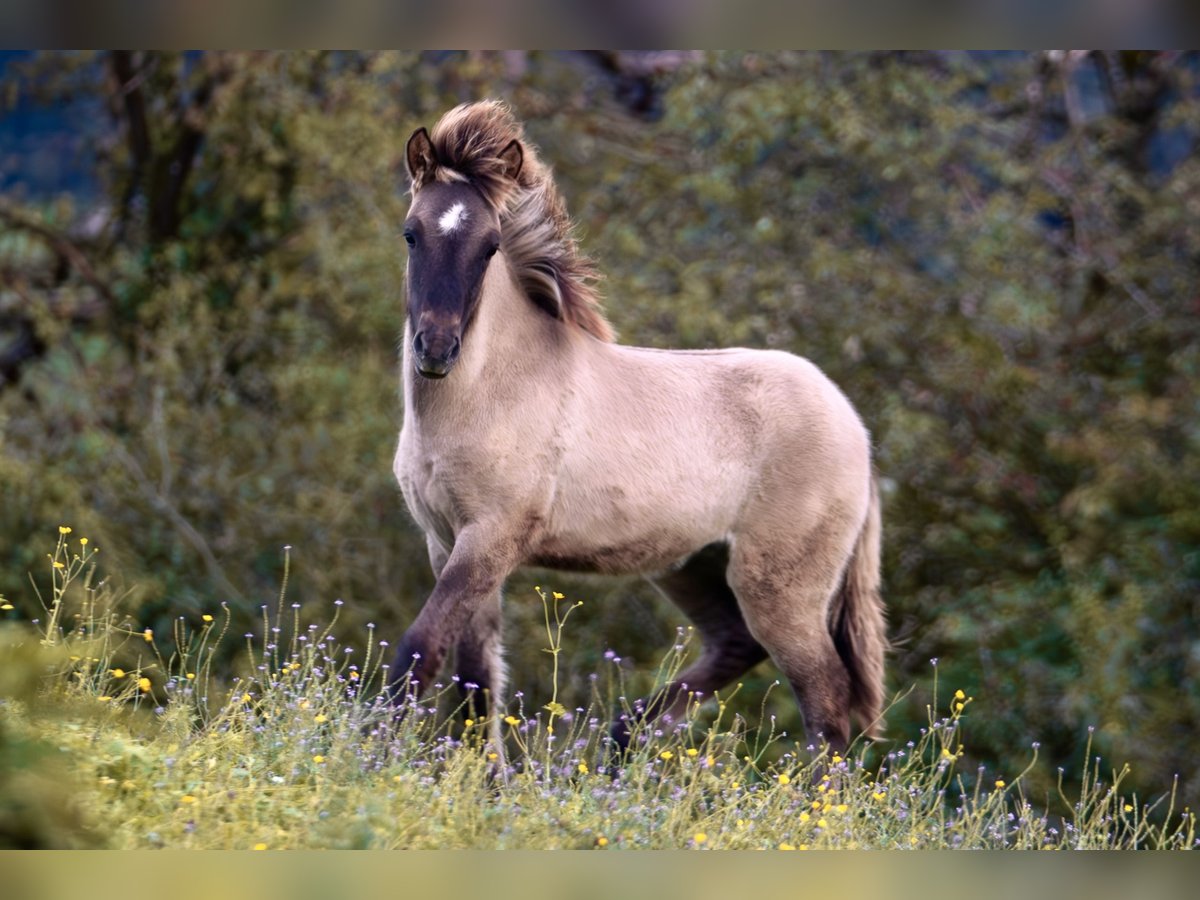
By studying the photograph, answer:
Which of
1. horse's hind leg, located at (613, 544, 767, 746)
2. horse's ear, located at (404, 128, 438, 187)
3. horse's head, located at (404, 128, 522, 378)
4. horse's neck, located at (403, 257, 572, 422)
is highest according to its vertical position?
horse's ear, located at (404, 128, 438, 187)

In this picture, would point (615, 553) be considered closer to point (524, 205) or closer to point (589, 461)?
point (589, 461)

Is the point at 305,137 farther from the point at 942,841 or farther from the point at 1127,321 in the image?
the point at 942,841

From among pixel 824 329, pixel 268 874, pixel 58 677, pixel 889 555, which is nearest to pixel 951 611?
pixel 889 555

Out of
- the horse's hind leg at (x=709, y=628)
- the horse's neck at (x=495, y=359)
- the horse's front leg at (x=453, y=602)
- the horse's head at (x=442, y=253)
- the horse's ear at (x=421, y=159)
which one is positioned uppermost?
the horse's ear at (x=421, y=159)

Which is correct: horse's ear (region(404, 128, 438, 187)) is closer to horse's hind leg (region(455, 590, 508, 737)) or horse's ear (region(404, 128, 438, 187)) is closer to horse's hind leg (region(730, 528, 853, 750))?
horse's hind leg (region(455, 590, 508, 737))

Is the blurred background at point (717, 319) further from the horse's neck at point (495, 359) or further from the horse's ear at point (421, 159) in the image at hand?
the horse's ear at point (421, 159)

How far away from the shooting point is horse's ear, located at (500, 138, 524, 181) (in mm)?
4516

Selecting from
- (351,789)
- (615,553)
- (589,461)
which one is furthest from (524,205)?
(351,789)

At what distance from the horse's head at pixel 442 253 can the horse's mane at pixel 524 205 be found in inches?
1.6

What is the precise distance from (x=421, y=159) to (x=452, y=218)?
1.02 ft

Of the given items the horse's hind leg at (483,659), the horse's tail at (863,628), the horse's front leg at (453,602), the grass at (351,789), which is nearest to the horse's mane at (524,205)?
the horse's front leg at (453,602)

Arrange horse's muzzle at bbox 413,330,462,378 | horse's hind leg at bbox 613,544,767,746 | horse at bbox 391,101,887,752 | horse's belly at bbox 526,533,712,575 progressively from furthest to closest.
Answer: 1. horse's hind leg at bbox 613,544,767,746
2. horse's belly at bbox 526,533,712,575
3. horse at bbox 391,101,887,752
4. horse's muzzle at bbox 413,330,462,378

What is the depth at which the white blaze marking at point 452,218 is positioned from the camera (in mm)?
4281

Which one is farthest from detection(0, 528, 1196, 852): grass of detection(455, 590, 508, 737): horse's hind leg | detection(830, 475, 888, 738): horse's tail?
detection(830, 475, 888, 738): horse's tail
